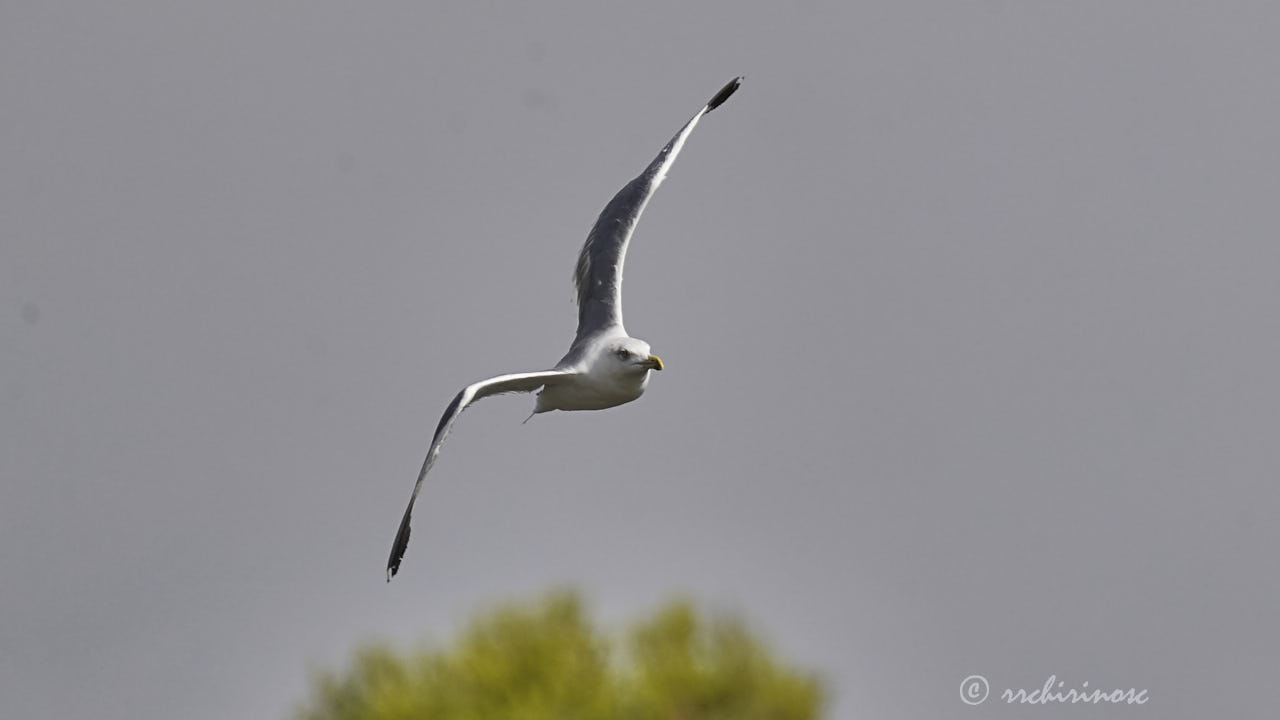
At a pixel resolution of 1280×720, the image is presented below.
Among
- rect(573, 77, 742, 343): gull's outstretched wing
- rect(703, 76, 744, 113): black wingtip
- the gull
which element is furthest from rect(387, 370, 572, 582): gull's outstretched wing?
rect(703, 76, 744, 113): black wingtip

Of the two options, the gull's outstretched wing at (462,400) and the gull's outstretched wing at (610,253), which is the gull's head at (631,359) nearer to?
the gull's outstretched wing at (462,400)

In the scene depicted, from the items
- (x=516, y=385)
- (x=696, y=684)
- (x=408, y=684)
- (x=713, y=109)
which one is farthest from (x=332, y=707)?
(x=516, y=385)

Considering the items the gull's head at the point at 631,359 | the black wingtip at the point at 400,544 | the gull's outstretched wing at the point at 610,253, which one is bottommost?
the black wingtip at the point at 400,544

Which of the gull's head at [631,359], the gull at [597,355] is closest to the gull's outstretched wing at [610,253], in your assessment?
the gull at [597,355]

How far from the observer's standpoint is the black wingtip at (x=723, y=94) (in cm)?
2219

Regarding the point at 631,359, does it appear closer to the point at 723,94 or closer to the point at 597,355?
the point at 597,355

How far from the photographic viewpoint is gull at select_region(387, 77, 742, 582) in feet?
53.6

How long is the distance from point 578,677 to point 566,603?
66.7 inches

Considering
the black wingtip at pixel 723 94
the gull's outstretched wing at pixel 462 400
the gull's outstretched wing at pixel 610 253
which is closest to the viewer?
the gull's outstretched wing at pixel 462 400

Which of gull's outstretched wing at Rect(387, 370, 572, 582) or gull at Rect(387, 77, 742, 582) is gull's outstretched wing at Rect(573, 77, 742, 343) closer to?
gull at Rect(387, 77, 742, 582)

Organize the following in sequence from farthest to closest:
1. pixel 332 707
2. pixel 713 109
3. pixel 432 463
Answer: pixel 332 707
pixel 713 109
pixel 432 463

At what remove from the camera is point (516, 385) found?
1666cm

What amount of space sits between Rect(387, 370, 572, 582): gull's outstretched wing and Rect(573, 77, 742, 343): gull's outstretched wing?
65.4 inches

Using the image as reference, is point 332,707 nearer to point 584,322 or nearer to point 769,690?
point 769,690
